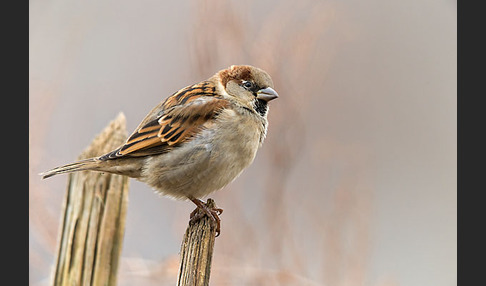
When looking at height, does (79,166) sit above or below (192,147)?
below

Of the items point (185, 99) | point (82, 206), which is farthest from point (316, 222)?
point (82, 206)

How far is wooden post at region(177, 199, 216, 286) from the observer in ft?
8.07

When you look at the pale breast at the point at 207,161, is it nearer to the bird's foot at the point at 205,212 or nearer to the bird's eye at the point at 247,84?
the bird's foot at the point at 205,212

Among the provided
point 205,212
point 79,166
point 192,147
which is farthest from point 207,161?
point 79,166

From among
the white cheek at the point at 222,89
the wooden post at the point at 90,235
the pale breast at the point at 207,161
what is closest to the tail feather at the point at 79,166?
the wooden post at the point at 90,235

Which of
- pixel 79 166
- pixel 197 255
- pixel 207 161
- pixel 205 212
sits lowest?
pixel 197 255

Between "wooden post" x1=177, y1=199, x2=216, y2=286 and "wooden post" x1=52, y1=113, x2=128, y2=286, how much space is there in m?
0.37

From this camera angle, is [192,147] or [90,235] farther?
[192,147]

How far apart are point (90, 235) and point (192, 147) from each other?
0.69 m

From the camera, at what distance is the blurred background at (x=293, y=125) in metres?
3.72

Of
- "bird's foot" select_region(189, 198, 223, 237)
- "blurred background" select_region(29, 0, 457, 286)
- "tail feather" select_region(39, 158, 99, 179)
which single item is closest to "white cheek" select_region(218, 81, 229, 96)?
"blurred background" select_region(29, 0, 457, 286)

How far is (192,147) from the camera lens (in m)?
3.13

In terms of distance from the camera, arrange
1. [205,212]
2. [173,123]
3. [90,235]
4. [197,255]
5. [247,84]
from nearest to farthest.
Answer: [197,255], [90,235], [205,212], [173,123], [247,84]

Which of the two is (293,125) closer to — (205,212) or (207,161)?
(207,161)
